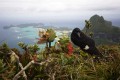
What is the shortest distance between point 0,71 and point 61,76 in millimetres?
1175

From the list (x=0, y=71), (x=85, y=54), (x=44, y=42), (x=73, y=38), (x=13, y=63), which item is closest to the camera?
Result: (x=0, y=71)

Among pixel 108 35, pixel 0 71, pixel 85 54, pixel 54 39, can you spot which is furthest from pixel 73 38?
pixel 108 35

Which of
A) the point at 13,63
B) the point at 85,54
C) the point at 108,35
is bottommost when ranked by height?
the point at 108,35

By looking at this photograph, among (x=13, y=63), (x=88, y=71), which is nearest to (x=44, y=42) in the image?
(x=88, y=71)

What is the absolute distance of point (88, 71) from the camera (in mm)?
6336

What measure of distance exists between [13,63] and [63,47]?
1.91 m

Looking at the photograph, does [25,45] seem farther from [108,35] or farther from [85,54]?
[108,35]

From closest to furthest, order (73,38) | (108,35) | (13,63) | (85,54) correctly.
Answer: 1. (13,63)
2. (85,54)
3. (73,38)
4. (108,35)

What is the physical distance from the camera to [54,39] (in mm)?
7402

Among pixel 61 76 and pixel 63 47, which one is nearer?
pixel 61 76

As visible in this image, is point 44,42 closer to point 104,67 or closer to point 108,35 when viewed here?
point 104,67

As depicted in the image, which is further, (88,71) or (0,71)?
(88,71)

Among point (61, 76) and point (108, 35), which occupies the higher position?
point (61, 76)

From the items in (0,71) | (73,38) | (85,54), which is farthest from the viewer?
(73,38)
